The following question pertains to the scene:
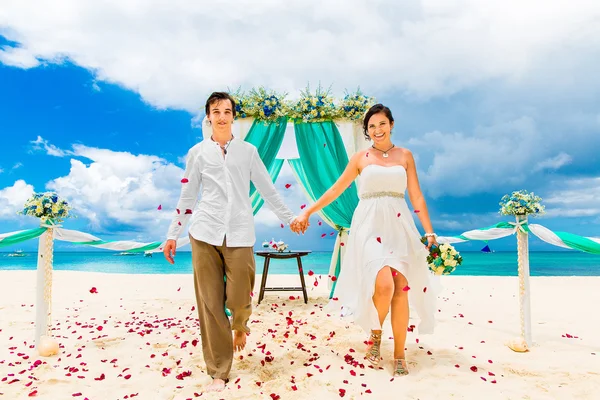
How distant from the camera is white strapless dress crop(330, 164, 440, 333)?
11.2ft

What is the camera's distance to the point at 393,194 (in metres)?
3.56

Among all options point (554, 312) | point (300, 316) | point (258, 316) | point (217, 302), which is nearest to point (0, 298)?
point (258, 316)

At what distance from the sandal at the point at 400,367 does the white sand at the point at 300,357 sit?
6 centimetres

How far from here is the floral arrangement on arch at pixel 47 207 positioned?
4.11 metres

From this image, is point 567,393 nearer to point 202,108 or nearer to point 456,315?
point 456,315

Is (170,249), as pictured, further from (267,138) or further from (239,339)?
(267,138)

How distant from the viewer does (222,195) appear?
10.4ft

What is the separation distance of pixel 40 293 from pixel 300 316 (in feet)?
10.6

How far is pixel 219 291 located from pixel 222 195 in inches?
29.4

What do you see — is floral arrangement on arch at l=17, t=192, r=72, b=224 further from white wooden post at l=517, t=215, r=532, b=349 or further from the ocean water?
the ocean water

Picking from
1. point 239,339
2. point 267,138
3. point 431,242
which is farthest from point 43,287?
point 431,242

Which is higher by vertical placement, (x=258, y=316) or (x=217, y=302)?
(x=217, y=302)

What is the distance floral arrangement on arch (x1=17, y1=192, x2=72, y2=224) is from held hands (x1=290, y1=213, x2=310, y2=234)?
2.50m

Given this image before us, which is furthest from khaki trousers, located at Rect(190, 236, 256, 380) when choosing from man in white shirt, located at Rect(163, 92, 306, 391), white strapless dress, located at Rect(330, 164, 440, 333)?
white strapless dress, located at Rect(330, 164, 440, 333)
